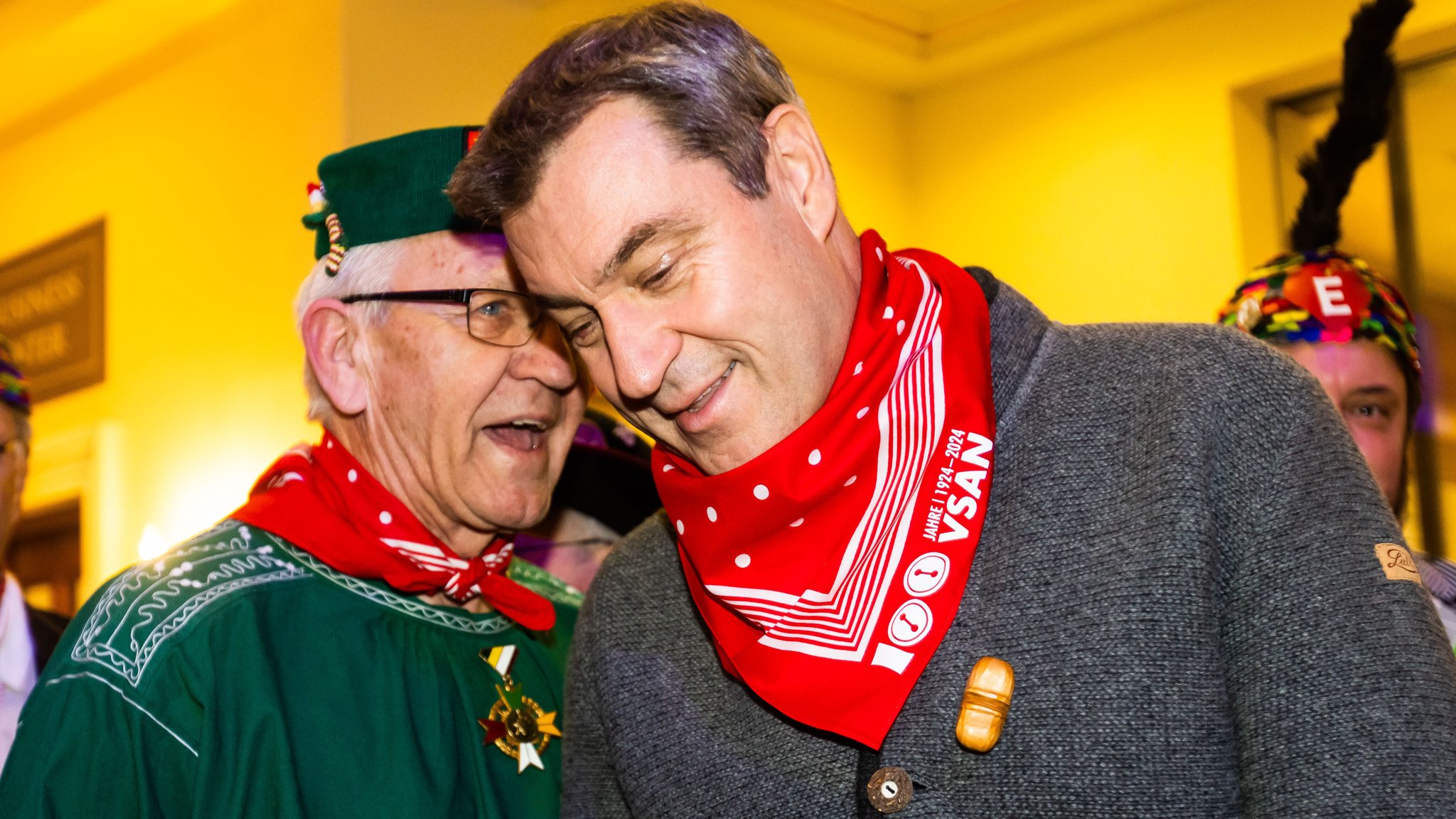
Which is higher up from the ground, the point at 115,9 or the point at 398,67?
the point at 115,9

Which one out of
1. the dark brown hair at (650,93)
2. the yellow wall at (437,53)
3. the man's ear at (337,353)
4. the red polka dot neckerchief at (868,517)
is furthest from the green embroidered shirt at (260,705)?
the yellow wall at (437,53)

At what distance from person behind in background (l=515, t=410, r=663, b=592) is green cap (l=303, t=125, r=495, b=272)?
0.62m

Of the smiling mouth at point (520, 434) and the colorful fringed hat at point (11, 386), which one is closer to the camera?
the smiling mouth at point (520, 434)

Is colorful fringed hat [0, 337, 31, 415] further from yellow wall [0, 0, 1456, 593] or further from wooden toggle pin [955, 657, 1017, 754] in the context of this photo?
wooden toggle pin [955, 657, 1017, 754]

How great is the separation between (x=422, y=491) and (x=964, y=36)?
4703mm

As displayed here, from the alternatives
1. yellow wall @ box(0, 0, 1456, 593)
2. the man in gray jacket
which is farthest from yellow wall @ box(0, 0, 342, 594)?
the man in gray jacket

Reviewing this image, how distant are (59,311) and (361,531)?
5530 millimetres

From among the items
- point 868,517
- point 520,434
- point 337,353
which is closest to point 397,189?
point 337,353

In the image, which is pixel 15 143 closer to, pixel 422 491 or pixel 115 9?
pixel 115 9

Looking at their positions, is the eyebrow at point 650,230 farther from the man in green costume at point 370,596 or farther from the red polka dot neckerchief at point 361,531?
the red polka dot neckerchief at point 361,531

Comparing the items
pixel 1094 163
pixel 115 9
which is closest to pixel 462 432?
pixel 1094 163

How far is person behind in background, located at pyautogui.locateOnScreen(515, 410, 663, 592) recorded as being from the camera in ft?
8.70

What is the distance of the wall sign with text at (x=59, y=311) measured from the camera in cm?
662

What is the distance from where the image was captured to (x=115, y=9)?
19.5 ft
